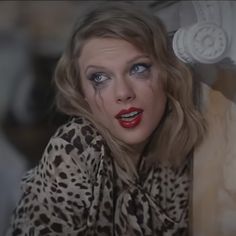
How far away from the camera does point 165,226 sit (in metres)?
1.01

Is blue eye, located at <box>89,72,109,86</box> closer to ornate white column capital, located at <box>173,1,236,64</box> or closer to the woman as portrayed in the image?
the woman

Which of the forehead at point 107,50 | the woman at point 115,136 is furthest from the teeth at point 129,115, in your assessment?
the forehead at point 107,50

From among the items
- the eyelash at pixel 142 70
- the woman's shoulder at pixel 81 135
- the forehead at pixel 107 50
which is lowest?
the woman's shoulder at pixel 81 135

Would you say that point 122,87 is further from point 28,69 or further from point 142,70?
point 28,69

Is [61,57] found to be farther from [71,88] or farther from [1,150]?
[1,150]

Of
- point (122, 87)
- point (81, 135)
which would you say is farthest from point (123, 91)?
point (81, 135)

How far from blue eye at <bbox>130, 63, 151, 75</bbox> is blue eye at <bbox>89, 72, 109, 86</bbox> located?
0.05 metres

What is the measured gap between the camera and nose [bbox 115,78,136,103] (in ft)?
3.16

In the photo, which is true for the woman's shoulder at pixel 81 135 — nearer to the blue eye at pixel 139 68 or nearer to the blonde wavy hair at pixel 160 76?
the blonde wavy hair at pixel 160 76

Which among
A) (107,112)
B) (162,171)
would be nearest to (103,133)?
(107,112)

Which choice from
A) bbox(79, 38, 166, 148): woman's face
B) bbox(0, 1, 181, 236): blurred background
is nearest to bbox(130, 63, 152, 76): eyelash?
bbox(79, 38, 166, 148): woman's face

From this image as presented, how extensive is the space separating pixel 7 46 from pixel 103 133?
0.25m

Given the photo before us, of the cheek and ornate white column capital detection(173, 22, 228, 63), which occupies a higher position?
ornate white column capital detection(173, 22, 228, 63)

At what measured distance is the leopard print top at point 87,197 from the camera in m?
0.97
